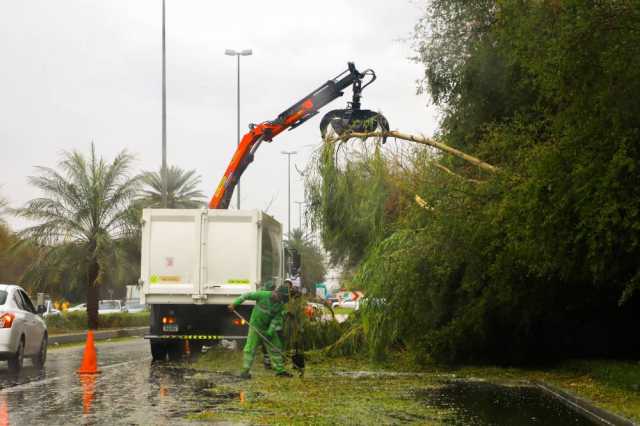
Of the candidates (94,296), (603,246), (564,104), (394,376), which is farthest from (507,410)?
(94,296)

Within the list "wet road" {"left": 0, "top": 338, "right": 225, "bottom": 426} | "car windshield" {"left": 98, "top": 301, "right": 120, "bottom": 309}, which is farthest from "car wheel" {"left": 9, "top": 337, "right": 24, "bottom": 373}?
"car windshield" {"left": 98, "top": 301, "right": 120, "bottom": 309}

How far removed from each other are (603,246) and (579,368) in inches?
217

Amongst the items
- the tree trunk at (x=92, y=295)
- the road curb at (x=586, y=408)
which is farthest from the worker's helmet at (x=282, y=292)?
the tree trunk at (x=92, y=295)

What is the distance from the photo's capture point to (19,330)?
18.0 metres

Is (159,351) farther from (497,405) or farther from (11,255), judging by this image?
(11,255)

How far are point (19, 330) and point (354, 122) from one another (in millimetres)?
7891

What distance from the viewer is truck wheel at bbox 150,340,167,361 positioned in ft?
69.6

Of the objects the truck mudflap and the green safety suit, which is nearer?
the green safety suit

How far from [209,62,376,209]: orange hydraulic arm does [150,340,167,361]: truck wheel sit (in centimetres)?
443

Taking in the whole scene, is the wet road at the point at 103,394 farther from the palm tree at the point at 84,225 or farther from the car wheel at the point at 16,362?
the palm tree at the point at 84,225

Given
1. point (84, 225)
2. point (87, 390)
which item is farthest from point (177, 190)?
point (87, 390)

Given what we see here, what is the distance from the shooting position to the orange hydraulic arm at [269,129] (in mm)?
24422

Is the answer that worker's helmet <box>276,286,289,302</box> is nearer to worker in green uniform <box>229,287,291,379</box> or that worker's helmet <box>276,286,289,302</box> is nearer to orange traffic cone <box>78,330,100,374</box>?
worker in green uniform <box>229,287,291,379</box>

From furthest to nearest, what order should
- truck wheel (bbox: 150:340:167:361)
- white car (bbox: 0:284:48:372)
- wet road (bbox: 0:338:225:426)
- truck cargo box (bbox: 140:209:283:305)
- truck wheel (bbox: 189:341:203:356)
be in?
1. truck wheel (bbox: 189:341:203:356)
2. truck wheel (bbox: 150:340:167:361)
3. truck cargo box (bbox: 140:209:283:305)
4. white car (bbox: 0:284:48:372)
5. wet road (bbox: 0:338:225:426)
